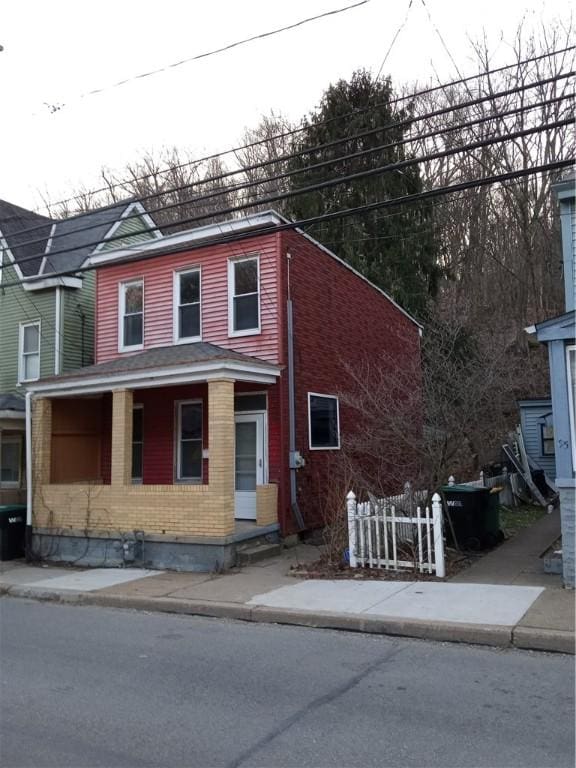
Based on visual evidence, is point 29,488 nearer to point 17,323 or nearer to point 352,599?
point 17,323

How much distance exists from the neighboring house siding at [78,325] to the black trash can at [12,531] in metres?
5.13

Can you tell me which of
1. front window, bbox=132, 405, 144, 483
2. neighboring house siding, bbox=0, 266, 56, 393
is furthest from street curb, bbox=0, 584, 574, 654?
neighboring house siding, bbox=0, 266, 56, 393

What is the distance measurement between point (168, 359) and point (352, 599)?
5.93m

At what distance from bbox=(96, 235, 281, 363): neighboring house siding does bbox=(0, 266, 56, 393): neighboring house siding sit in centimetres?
289

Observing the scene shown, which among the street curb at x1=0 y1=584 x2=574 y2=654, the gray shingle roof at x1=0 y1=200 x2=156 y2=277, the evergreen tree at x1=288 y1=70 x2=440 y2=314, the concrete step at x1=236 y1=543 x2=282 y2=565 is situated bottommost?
the street curb at x1=0 y1=584 x2=574 y2=654

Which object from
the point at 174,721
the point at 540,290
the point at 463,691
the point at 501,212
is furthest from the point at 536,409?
the point at 174,721

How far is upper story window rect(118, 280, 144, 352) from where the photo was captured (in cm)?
1525

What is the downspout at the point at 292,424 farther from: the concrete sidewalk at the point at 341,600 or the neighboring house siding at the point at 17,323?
the neighboring house siding at the point at 17,323

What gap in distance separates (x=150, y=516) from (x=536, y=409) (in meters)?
15.3

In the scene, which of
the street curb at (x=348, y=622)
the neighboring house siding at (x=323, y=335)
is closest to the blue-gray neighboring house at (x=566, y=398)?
the street curb at (x=348, y=622)

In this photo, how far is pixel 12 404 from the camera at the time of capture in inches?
624

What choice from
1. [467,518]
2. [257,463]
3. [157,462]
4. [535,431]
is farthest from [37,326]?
[535,431]

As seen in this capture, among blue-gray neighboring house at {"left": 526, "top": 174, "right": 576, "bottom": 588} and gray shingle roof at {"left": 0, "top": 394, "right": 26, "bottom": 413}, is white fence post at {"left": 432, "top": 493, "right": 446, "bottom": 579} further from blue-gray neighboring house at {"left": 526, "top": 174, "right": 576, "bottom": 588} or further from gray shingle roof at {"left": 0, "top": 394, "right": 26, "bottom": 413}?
gray shingle roof at {"left": 0, "top": 394, "right": 26, "bottom": 413}

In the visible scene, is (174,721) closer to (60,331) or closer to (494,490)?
(494,490)
